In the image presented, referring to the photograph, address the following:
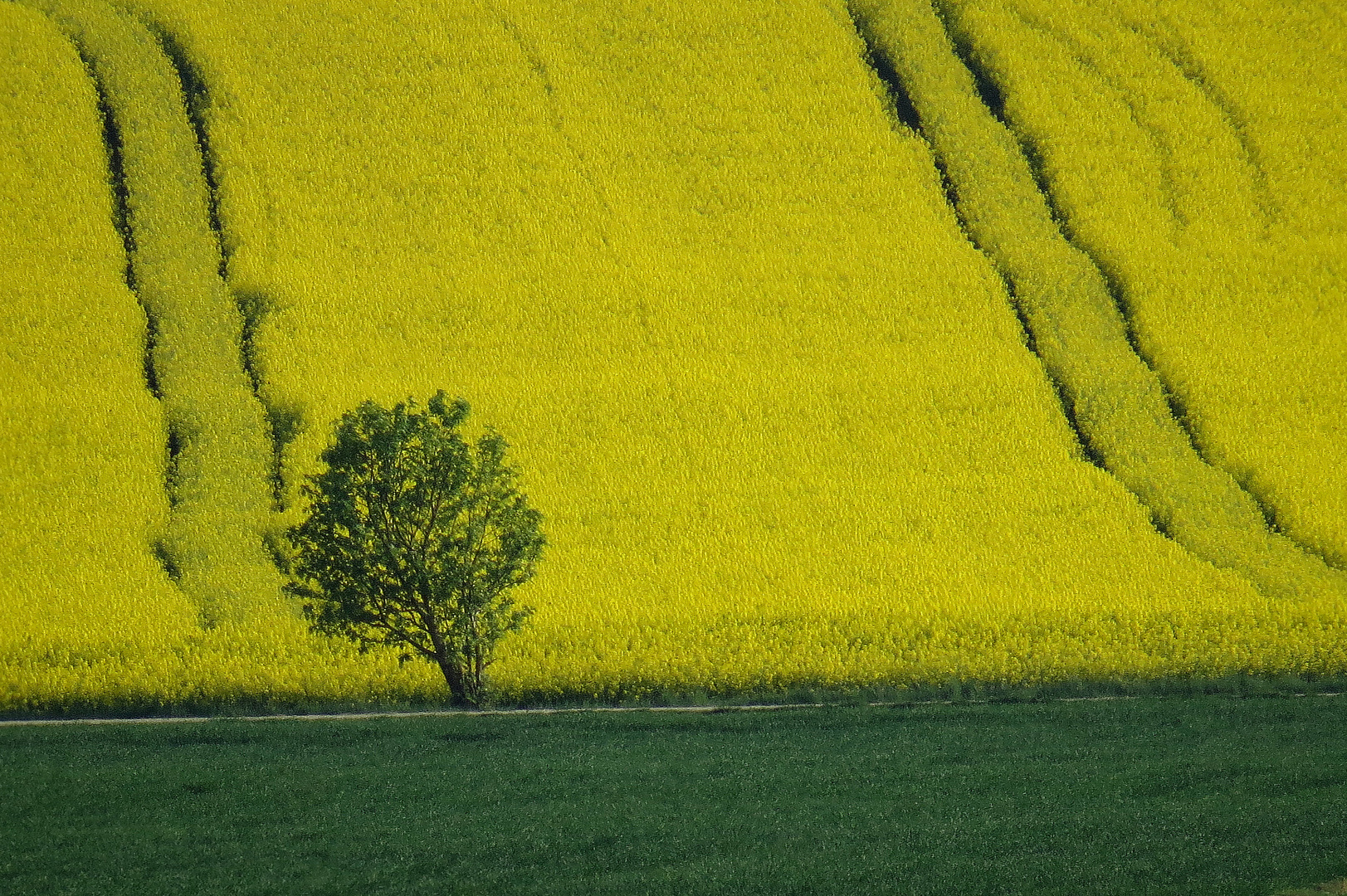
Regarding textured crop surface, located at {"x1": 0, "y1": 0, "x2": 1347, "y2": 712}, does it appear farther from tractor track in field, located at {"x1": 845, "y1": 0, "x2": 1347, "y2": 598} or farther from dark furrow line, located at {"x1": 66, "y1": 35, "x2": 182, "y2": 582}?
tractor track in field, located at {"x1": 845, "y1": 0, "x2": 1347, "y2": 598}

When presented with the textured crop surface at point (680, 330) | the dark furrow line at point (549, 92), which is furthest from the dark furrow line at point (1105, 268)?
the dark furrow line at point (549, 92)

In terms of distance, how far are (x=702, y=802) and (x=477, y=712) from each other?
28.0ft

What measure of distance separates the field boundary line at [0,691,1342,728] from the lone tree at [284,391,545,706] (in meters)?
1.00

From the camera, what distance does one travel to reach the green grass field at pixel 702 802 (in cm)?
1609

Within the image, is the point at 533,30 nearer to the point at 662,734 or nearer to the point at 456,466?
the point at 456,466

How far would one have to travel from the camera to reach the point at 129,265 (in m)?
44.5

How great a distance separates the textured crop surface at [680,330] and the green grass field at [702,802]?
3.42 meters

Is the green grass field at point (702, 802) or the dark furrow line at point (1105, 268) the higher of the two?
the dark furrow line at point (1105, 268)

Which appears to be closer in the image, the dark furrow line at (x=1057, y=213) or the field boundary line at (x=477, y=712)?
the field boundary line at (x=477, y=712)

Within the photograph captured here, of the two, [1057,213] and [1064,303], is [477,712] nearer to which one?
[1064,303]

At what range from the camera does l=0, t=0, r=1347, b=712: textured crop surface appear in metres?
30.3

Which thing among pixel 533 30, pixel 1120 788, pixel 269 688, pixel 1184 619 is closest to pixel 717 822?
pixel 1120 788

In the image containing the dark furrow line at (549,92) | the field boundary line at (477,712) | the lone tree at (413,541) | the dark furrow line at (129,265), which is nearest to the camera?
the field boundary line at (477,712)

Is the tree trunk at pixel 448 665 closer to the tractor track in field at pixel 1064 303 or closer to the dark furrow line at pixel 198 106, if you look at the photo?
the tractor track in field at pixel 1064 303
